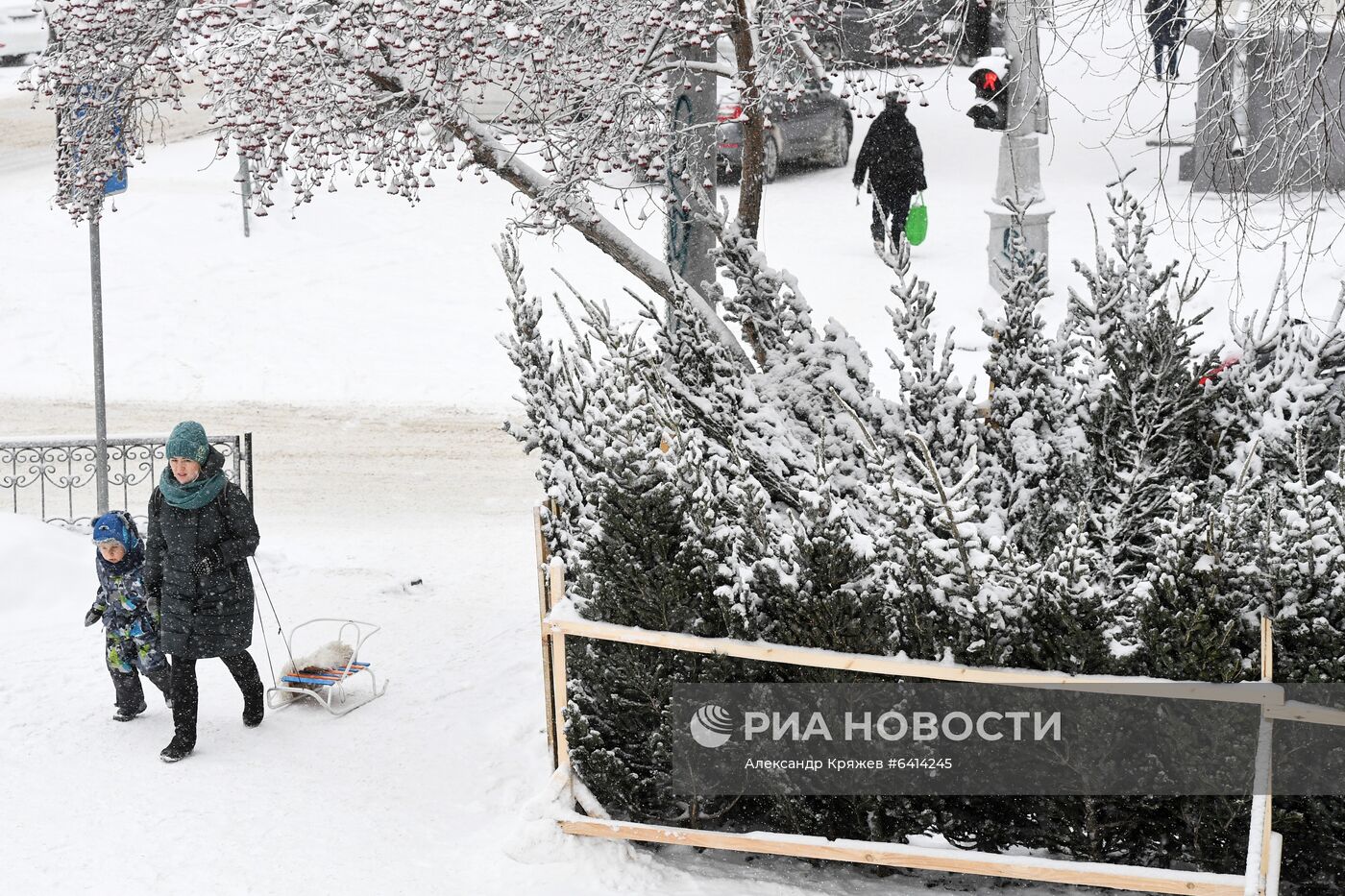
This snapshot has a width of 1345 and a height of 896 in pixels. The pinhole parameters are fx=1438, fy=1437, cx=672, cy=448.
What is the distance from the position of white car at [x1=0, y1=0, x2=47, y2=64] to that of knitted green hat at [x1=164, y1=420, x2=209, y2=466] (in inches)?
835

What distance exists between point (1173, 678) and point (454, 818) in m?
2.70

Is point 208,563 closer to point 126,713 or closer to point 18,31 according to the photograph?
point 126,713

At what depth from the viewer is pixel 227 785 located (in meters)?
5.70

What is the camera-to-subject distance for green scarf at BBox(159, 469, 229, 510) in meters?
5.93

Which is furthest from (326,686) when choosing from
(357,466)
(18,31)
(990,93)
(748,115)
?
(18,31)

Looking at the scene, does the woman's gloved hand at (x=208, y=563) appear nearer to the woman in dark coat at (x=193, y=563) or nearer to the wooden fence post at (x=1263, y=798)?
the woman in dark coat at (x=193, y=563)

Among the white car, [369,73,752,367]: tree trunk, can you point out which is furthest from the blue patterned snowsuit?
the white car

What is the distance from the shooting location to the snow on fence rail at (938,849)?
4.02m

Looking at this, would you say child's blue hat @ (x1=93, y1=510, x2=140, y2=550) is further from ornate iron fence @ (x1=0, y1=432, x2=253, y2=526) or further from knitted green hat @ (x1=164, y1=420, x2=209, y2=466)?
ornate iron fence @ (x1=0, y1=432, x2=253, y2=526)

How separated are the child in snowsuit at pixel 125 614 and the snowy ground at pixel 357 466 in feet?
0.83

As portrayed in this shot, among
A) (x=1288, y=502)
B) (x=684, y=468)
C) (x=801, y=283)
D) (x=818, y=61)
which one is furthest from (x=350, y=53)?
(x=801, y=283)

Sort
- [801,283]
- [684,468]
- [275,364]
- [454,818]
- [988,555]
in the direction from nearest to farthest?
1. [988,555]
2. [684,468]
3. [454,818]
4. [275,364]
5. [801,283]

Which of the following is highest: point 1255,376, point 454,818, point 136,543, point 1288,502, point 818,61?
point 818,61

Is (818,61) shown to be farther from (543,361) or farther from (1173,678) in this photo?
(1173,678)
